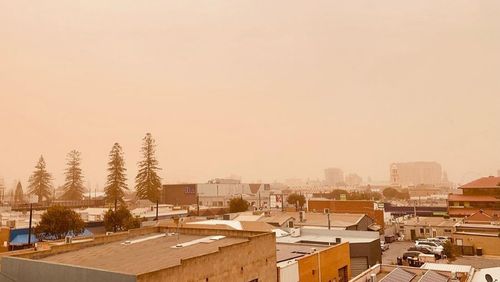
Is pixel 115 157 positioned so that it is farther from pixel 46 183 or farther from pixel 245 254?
pixel 245 254

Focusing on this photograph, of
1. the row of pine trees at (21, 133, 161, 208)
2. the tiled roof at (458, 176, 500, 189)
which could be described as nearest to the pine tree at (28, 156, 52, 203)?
the row of pine trees at (21, 133, 161, 208)

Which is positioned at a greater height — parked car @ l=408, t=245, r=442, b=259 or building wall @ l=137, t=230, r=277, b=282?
building wall @ l=137, t=230, r=277, b=282

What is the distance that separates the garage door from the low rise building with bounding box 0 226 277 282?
1688 cm

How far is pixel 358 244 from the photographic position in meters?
37.9

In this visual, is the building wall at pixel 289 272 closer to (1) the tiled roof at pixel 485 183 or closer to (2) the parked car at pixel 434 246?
(2) the parked car at pixel 434 246

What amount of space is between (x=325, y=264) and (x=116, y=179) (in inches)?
2497

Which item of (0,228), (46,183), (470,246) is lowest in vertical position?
(470,246)

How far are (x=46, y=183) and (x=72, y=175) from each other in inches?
300

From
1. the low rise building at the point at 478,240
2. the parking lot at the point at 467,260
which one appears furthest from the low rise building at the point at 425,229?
the parking lot at the point at 467,260

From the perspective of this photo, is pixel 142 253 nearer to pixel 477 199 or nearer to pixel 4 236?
pixel 4 236

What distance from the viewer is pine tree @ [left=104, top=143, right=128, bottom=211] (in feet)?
270

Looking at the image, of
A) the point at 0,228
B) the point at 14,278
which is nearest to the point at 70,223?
the point at 0,228

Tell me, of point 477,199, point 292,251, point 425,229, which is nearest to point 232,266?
point 292,251

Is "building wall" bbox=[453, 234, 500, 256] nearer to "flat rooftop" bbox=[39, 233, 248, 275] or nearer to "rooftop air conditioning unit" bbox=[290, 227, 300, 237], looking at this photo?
"rooftop air conditioning unit" bbox=[290, 227, 300, 237]
